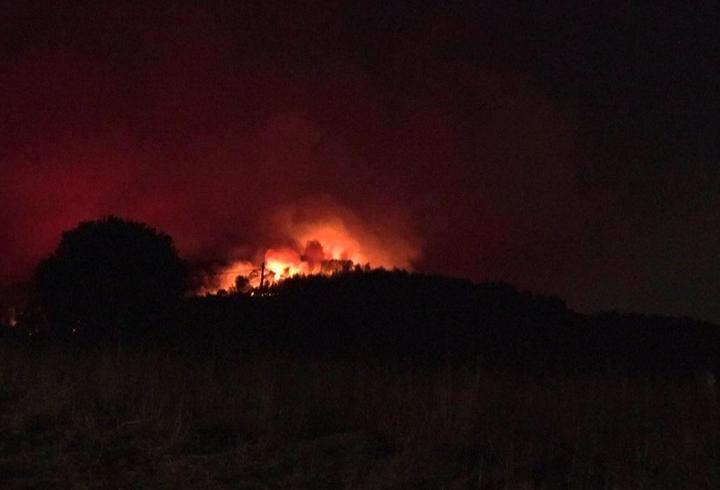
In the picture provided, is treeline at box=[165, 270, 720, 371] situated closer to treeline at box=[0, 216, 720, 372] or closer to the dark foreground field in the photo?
treeline at box=[0, 216, 720, 372]

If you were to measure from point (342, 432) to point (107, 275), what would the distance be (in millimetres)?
22438

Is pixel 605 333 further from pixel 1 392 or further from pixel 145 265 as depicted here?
pixel 1 392

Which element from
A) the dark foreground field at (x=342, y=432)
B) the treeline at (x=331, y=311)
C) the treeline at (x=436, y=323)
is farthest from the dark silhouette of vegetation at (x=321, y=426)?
the treeline at (x=331, y=311)

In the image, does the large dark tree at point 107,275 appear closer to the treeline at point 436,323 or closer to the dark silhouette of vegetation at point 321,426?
the treeline at point 436,323

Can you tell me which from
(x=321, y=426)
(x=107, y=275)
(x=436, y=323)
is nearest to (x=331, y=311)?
(x=436, y=323)

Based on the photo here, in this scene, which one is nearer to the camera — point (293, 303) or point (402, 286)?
point (293, 303)

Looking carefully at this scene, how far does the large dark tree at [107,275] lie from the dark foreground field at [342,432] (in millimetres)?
18013

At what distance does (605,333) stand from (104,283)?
16929mm

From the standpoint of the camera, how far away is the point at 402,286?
3228 centimetres

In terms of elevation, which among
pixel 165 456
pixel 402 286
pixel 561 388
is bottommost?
pixel 165 456

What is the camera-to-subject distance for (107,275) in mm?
28750

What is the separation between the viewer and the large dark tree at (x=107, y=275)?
→ 91.9 ft

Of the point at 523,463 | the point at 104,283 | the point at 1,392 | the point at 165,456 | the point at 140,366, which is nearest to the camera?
the point at 523,463

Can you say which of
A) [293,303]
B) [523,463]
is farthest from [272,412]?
[293,303]
